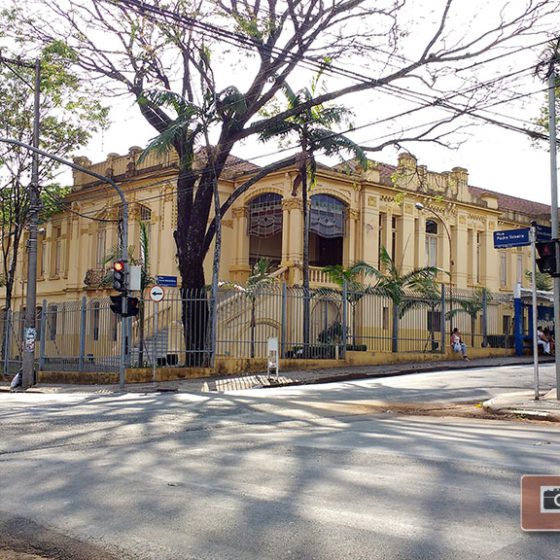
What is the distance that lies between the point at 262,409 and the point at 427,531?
8720 millimetres

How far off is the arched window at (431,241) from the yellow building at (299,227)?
0.05 m

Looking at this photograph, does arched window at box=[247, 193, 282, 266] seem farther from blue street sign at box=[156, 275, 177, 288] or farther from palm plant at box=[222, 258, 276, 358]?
blue street sign at box=[156, 275, 177, 288]

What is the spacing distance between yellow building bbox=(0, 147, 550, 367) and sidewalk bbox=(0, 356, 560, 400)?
2218 mm

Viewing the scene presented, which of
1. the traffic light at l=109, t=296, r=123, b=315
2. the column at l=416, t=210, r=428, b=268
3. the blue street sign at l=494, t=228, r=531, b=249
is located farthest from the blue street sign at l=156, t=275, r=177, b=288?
the column at l=416, t=210, r=428, b=268

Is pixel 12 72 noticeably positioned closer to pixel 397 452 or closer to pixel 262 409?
pixel 262 409

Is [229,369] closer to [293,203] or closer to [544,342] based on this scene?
[293,203]

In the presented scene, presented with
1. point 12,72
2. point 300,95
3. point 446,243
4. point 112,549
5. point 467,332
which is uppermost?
point 12,72

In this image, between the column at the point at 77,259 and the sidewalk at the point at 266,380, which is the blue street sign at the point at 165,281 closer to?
the sidewalk at the point at 266,380

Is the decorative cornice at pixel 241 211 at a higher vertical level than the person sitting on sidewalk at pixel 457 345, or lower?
higher

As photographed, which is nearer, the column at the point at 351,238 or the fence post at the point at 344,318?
the fence post at the point at 344,318

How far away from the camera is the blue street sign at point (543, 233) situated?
14859 mm

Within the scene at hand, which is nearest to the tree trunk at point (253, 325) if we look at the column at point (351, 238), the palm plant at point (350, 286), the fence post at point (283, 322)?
the fence post at point (283, 322)

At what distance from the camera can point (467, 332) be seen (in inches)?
1222

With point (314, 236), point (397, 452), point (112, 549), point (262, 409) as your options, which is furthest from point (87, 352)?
point (112, 549)
